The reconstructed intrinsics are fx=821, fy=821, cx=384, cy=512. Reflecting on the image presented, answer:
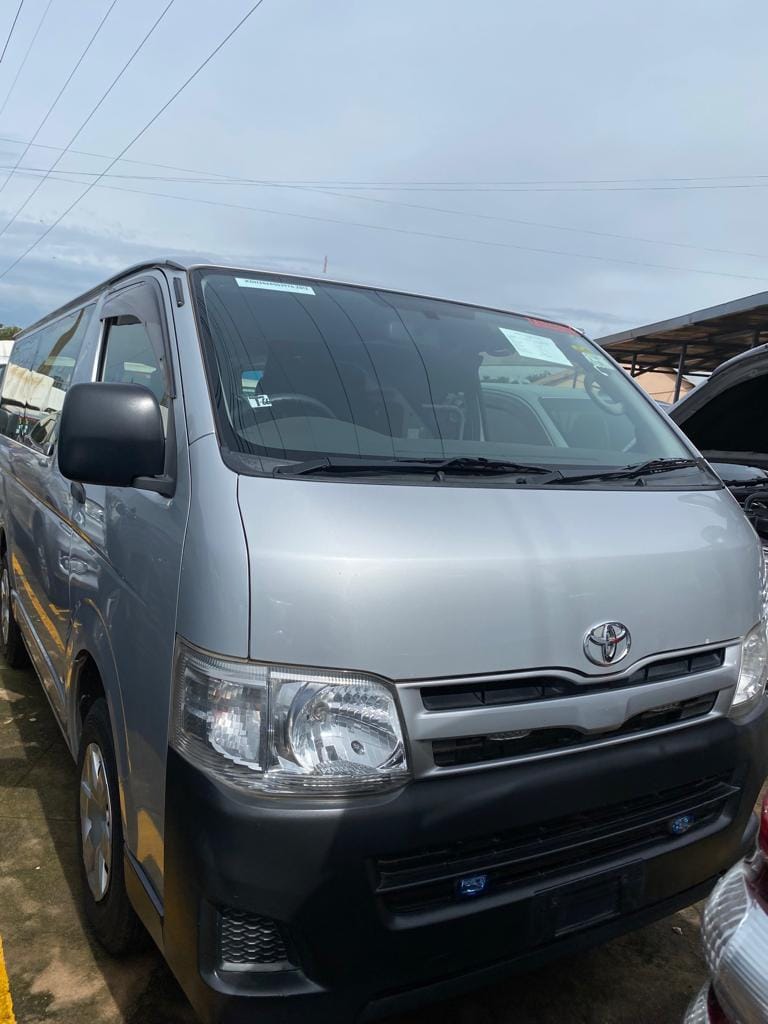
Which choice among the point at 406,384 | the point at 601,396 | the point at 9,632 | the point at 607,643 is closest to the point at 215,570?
the point at 607,643

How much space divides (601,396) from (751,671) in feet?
3.70

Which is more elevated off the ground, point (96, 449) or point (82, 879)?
point (96, 449)

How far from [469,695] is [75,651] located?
4.78 ft

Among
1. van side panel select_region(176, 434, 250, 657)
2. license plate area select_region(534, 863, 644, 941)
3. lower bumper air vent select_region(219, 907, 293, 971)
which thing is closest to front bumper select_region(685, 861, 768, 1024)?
license plate area select_region(534, 863, 644, 941)

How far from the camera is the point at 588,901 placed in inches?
74.2

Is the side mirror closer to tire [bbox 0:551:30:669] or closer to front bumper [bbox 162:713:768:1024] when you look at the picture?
front bumper [bbox 162:713:768:1024]

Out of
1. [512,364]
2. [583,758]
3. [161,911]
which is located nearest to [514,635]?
[583,758]

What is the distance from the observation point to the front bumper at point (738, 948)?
1255 millimetres

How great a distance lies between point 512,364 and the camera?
299 centimetres

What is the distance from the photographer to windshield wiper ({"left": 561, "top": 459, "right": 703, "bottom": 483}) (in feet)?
7.48

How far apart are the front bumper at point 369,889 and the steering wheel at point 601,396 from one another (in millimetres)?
1337

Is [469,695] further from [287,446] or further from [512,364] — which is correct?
[512,364]

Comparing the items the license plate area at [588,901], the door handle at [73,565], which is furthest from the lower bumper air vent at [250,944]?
the door handle at [73,565]

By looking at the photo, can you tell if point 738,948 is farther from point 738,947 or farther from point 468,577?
point 468,577
